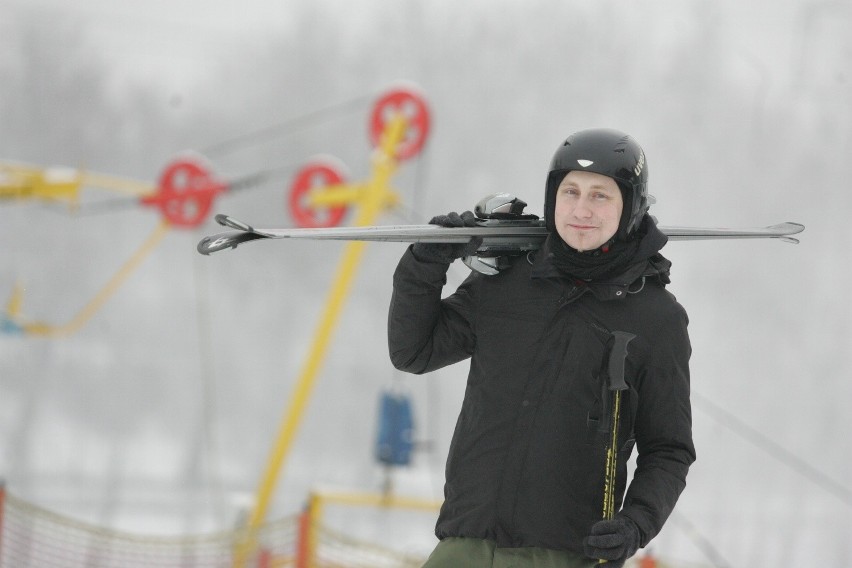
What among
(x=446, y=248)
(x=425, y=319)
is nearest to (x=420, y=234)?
(x=446, y=248)

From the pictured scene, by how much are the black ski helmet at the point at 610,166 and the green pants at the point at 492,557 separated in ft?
1.96

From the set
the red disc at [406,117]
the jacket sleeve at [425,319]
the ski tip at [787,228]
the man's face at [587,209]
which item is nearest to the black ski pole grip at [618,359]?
the man's face at [587,209]

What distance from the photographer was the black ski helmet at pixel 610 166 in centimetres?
227

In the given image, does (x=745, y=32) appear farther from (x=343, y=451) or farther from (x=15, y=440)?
(x=15, y=440)

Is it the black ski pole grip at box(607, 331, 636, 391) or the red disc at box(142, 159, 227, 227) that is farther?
the red disc at box(142, 159, 227, 227)

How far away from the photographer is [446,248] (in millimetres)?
2215

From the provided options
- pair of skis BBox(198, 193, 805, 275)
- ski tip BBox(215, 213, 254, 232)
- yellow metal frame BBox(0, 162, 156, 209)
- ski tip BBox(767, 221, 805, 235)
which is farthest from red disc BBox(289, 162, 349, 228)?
ski tip BBox(215, 213, 254, 232)

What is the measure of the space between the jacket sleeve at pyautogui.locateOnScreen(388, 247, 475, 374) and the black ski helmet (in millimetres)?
242

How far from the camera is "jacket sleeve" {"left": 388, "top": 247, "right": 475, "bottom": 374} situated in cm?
223

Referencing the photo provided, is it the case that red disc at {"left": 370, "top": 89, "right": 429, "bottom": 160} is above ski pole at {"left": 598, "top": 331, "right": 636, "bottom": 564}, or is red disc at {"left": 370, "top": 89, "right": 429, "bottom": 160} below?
above

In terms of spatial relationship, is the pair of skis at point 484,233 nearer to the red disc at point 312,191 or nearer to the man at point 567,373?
the man at point 567,373

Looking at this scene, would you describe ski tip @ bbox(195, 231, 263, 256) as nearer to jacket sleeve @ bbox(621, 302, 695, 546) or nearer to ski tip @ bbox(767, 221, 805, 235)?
jacket sleeve @ bbox(621, 302, 695, 546)

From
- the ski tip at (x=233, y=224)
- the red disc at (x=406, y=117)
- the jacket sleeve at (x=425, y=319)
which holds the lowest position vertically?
the jacket sleeve at (x=425, y=319)

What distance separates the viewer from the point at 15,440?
25.9 meters
